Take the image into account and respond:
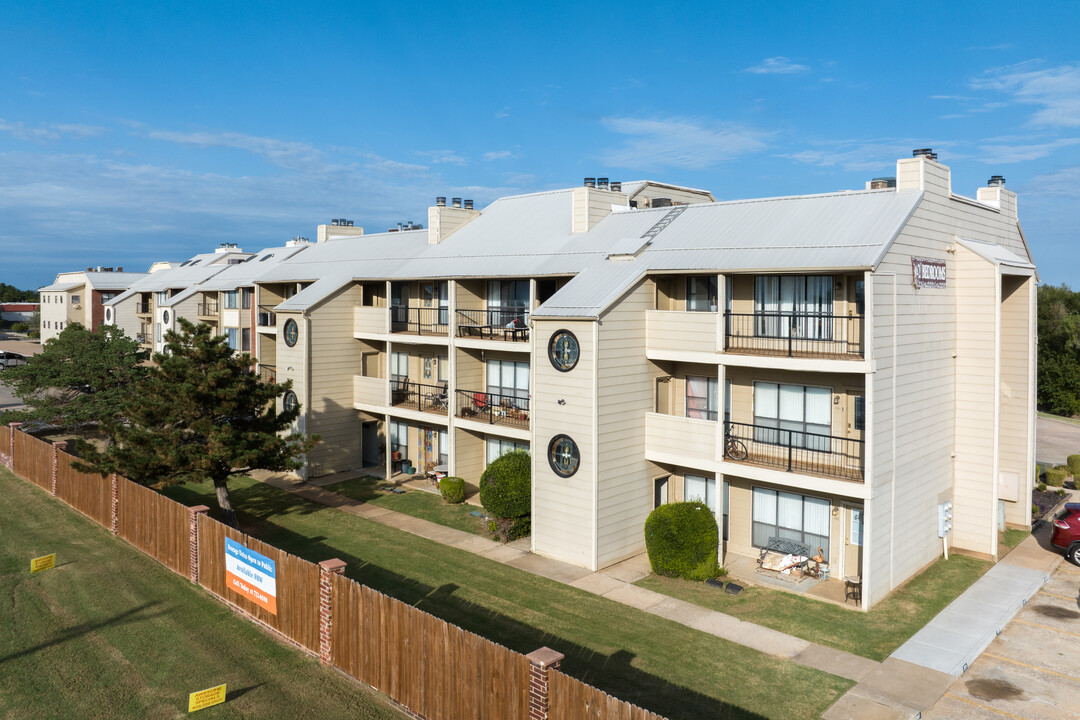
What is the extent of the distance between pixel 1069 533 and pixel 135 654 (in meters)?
24.4

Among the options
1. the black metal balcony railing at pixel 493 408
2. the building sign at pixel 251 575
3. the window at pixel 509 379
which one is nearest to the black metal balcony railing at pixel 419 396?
the black metal balcony railing at pixel 493 408

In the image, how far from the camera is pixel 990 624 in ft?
56.4

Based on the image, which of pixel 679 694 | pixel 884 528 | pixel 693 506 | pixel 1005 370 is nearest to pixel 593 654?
pixel 679 694

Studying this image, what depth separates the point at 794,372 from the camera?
20703 millimetres

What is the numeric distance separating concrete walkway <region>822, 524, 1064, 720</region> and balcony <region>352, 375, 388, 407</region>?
2094cm

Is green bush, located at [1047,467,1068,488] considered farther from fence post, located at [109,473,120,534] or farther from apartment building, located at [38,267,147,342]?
apartment building, located at [38,267,147,342]

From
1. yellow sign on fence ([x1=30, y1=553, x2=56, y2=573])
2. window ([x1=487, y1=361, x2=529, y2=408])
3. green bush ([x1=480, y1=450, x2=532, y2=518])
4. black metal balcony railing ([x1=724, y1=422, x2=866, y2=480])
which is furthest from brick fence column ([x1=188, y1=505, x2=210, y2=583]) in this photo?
black metal balcony railing ([x1=724, y1=422, x2=866, y2=480])

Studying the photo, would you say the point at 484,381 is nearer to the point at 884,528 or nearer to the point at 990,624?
the point at 884,528

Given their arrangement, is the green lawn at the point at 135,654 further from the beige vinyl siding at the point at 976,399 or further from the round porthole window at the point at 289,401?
the beige vinyl siding at the point at 976,399

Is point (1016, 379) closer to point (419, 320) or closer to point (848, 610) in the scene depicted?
point (848, 610)

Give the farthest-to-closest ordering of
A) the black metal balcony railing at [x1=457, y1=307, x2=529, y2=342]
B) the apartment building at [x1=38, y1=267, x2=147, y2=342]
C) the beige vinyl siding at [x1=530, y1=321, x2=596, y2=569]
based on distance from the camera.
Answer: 1. the apartment building at [x1=38, y1=267, x2=147, y2=342]
2. the black metal balcony railing at [x1=457, y1=307, x2=529, y2=342]
3. the beige vinyl siding at [x1=530, y1=321, x2=596, y2=569]

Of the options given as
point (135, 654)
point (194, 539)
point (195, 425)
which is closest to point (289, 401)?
point (195, 425)

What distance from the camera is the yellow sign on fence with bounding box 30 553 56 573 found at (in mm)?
20156

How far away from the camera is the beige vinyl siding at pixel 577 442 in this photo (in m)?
20.8
